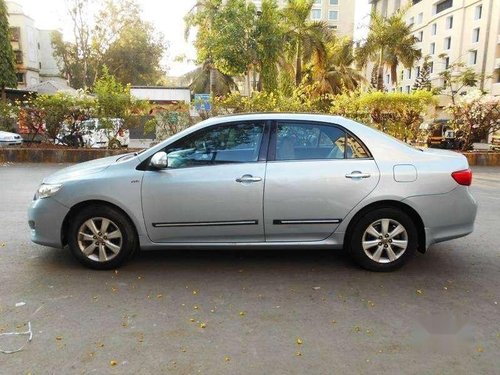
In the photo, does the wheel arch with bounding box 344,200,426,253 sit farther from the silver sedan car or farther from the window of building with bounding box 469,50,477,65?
the window of building with bounding box 469,50,477,65

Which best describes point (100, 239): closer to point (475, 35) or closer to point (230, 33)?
point (230, 33)

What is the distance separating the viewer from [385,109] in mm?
12875

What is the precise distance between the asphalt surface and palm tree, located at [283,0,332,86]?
23269 mm

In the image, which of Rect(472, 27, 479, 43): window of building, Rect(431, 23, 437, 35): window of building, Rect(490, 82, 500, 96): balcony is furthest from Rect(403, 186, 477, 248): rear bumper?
Rect(431, 23, 437, 35): window of building

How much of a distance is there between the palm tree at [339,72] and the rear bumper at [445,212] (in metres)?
27.2

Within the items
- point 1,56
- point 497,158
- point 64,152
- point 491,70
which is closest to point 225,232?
point 64,152

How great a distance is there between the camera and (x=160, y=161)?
170 inches

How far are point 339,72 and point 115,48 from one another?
2085cm

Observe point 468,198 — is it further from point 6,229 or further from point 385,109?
point 385,109


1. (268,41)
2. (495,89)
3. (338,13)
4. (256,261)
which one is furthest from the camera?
(338,13)

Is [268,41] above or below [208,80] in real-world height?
above

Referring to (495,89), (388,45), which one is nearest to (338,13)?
(495,89)

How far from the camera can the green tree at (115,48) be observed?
109 ft

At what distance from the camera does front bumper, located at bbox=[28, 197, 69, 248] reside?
4.40 metres
